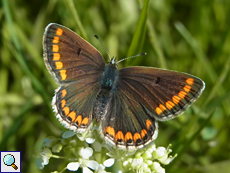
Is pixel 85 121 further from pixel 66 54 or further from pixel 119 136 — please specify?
pixel 66 54

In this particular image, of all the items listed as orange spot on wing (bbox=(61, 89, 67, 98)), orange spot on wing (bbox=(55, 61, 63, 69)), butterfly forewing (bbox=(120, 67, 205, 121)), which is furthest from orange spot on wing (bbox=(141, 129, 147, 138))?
orange spot on wing (bbox=(55, 61, 63, 69))

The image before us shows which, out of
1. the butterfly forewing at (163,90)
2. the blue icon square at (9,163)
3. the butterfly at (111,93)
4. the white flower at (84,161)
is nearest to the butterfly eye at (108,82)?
the butterfly at (111,93)

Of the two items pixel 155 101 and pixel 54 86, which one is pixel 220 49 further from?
pixel 54 86

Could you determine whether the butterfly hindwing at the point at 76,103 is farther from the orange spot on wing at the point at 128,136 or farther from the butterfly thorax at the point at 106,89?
the orange spot on wing at the point at 128,136

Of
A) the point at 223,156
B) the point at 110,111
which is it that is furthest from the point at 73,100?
the point at 223,156

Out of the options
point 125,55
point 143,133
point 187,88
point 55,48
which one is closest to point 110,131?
point 143,133

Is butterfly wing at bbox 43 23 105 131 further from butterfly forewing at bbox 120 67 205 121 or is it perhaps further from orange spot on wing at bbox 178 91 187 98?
orange spot on wing at bbox 178 91 187 98

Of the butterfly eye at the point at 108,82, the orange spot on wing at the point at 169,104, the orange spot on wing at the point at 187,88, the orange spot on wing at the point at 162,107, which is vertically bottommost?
the orange spot on wing at the point at 162,107
